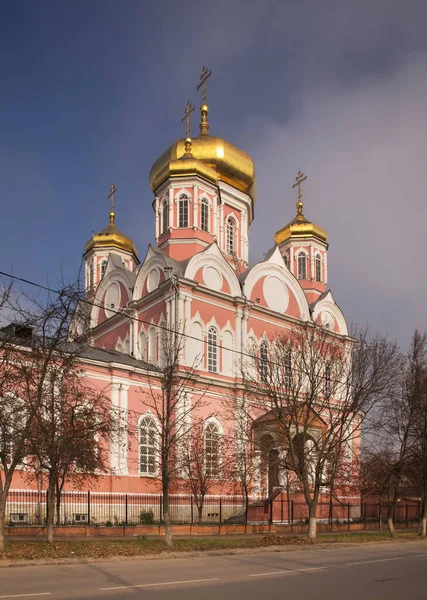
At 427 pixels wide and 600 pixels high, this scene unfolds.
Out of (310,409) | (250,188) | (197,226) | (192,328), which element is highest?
(250,188)

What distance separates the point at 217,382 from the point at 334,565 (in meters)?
17.2

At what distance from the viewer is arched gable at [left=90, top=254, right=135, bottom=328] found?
36.0m

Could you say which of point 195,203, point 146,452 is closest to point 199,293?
point 195,203

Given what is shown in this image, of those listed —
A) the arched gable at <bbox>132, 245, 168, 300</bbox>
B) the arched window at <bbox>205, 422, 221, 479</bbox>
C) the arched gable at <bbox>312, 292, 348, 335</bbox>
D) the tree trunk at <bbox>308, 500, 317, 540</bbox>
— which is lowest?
the tree trunk at <bbox>308, 500, 317, 540</bbox>

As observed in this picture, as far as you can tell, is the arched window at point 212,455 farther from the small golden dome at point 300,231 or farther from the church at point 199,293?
the small golden dome at point 300,231

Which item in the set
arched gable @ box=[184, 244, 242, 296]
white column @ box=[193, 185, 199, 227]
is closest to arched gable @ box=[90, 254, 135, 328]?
white column @ box=[193, 185, 199, 227]

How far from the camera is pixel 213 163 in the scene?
3897cm

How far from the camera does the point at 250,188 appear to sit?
4075 centimetres

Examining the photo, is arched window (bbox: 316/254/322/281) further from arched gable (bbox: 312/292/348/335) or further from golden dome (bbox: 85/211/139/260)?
golden dome (bbox: 85/211/139/260)

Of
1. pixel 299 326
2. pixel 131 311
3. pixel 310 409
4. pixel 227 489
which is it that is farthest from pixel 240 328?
pixel 310 409

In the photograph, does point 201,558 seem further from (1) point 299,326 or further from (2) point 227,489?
(1) point 299,326

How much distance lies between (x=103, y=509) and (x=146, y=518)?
167 cm

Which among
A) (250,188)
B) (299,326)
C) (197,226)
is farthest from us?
(250,188)

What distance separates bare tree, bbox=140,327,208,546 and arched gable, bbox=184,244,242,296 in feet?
12.7
